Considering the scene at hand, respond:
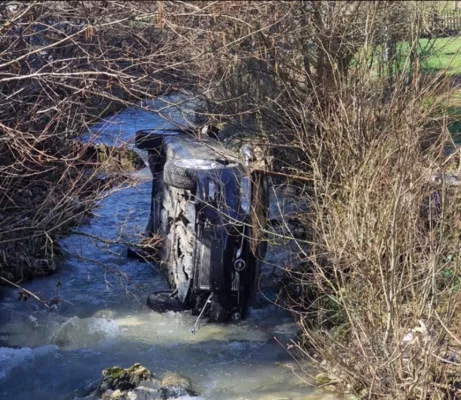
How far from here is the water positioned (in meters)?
7.88

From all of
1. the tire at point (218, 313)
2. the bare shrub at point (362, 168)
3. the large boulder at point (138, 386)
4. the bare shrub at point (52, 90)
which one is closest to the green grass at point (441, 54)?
the bare shrub at point (362, 168)

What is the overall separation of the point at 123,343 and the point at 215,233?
1623 millimetres

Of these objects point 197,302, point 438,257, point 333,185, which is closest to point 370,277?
point 438,257

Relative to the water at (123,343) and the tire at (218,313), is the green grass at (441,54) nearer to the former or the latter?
the water at (123,343)

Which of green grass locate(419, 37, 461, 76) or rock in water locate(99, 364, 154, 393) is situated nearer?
rock in water locate(99, 364, 154, 393)

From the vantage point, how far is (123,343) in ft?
29.0

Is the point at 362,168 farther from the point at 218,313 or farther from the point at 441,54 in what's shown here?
the point at 441,54

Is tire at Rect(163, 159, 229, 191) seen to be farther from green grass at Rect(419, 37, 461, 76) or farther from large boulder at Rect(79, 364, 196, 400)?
green grass at Rect(419, 37, 461, 76)

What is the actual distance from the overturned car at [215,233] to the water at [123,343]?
0.32 metres

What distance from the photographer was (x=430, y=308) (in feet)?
19.2

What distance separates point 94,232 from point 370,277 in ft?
20.2

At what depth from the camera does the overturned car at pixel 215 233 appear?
333 inches

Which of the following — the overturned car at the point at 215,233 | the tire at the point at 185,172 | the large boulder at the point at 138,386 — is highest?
the tire at the point at 185,172

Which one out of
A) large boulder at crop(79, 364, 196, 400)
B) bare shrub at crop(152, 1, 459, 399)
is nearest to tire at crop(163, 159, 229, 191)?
bare shrub at crop(152, 1, 459, 399)
